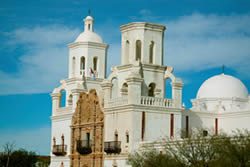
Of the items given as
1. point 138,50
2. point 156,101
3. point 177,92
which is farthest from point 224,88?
point 156,101

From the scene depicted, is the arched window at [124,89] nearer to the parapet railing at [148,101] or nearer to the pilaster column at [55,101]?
the parapet railing at [148,101]

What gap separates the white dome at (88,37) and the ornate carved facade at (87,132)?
5.66 meters

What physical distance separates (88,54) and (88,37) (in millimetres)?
1517

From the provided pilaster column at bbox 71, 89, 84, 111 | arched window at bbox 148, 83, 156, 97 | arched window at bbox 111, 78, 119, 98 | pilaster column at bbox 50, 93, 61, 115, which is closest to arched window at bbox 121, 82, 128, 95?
arched window at bbox 111, 78, 119, 98

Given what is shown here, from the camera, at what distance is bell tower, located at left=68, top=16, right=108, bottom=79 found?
5481cm

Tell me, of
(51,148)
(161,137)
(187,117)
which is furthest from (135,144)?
(51,148)

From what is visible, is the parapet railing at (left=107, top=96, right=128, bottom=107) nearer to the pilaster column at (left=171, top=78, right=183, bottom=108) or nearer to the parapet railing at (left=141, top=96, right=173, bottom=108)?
the parapet railing at (left=141, top=96, right=173, bottom=108)

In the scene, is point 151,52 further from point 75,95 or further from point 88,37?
point 88,37

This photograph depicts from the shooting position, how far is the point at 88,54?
54.7 m

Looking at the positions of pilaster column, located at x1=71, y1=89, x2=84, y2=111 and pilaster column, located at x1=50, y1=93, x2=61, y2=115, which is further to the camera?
pilaster column, located at x1=50, y1=93, x2=61, y2=115

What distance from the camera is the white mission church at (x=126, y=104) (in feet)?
149

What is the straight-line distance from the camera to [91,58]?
54.9 meters

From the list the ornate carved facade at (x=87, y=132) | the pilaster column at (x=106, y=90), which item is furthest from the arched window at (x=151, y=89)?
the ornate carved facade at (x=87, y=132)

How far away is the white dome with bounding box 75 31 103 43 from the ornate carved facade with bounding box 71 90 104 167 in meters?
5.66
